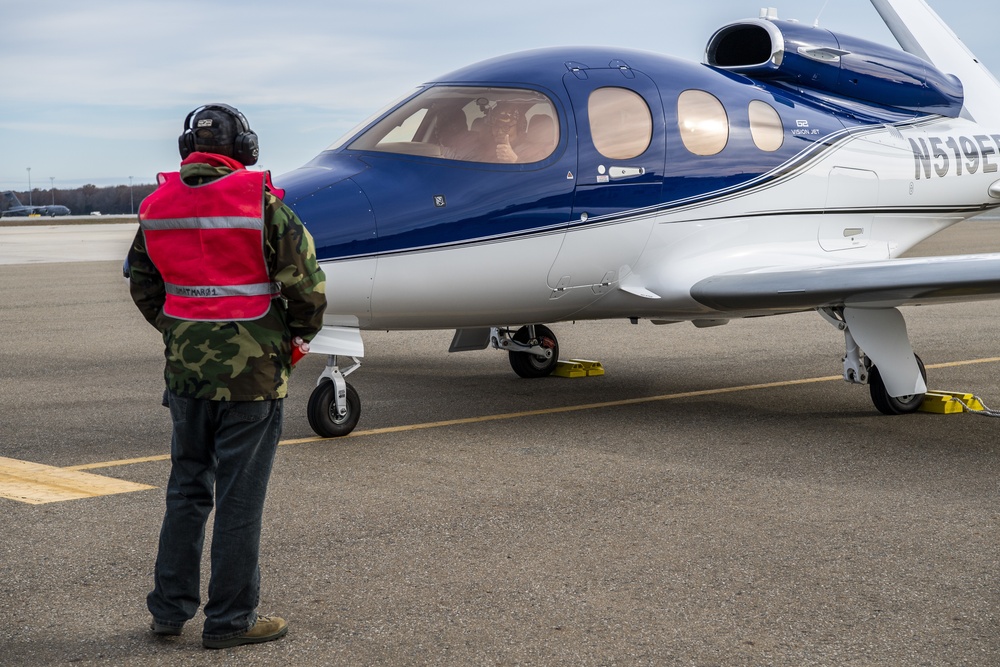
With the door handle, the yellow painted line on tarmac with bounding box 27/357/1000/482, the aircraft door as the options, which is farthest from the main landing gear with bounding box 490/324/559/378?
the door handle

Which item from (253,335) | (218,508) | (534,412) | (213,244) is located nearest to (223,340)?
(253,335)

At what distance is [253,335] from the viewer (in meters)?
4.21

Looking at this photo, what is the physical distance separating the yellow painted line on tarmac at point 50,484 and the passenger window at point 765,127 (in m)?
5.50

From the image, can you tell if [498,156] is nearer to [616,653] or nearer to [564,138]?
[564,138]

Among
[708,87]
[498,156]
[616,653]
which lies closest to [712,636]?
[616,653]

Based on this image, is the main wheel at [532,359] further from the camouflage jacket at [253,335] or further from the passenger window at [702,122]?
the camouflage jacket at [253,335]

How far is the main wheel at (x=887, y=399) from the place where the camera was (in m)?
8.99

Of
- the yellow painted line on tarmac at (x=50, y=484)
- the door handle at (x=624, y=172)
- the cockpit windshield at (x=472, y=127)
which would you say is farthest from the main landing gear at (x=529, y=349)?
Answer: the yellow painted line on tarmac at (x=50, y=484)

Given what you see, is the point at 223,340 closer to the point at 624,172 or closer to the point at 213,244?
the point at 213,244

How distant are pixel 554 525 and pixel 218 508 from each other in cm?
214

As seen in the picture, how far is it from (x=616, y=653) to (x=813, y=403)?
5913 mm

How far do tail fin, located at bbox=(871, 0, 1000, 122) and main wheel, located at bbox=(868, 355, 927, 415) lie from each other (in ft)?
13.1

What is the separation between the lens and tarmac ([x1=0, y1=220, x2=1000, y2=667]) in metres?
4.38

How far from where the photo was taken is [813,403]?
9688 mm
